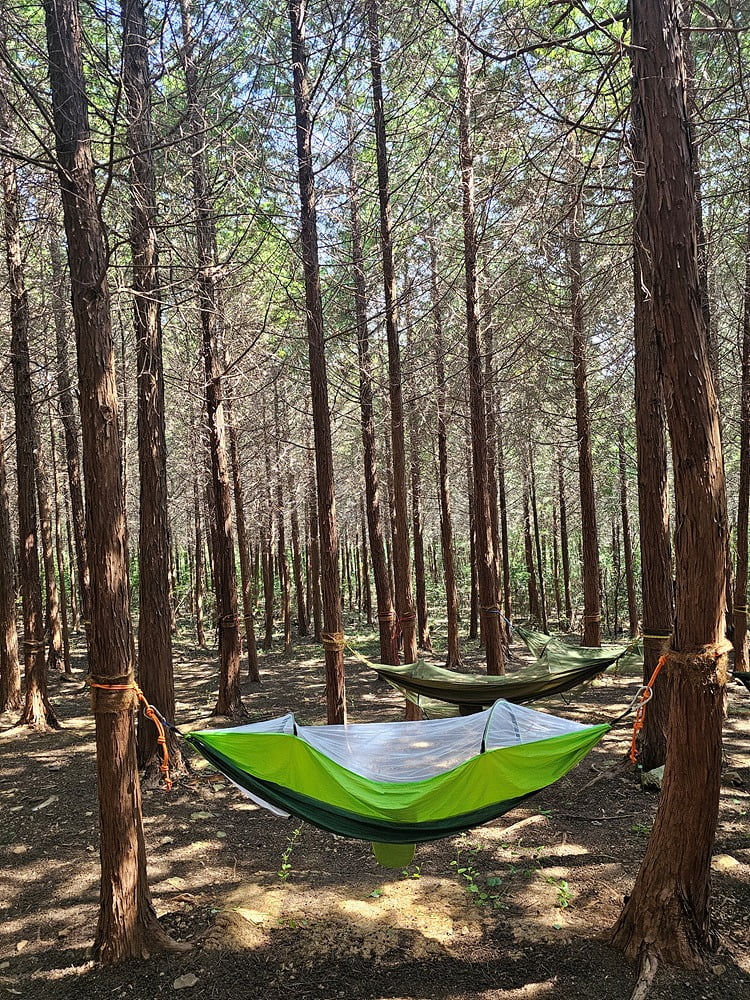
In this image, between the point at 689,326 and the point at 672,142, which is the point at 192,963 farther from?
the point at 672,142

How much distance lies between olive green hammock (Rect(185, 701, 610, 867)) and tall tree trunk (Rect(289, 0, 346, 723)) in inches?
88.1

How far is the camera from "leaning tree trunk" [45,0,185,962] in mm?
3328

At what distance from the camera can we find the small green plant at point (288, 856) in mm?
4457

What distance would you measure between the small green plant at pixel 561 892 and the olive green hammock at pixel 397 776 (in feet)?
2.59

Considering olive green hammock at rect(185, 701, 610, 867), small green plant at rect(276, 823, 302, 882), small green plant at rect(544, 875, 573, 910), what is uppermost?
olive green hammock at rect(185, 701, 610, 867)

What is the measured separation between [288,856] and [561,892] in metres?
1.95

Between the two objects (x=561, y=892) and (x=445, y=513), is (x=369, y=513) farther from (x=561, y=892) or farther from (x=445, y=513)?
(x=561, y=892)

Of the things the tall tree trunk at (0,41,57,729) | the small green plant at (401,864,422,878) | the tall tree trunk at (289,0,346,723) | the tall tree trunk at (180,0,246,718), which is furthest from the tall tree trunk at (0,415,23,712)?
the small green plant at (401,864,422,878)

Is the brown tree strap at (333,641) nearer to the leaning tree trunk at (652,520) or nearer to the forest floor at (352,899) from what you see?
the forest floor at (352,899)

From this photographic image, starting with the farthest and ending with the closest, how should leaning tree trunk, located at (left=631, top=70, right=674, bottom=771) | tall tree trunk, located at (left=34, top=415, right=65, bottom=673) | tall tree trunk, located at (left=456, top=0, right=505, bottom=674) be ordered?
tall tree trunk, located at (left=34, top=415, right=65, bottom=673)
tall tree trunk, located at (left=456, top=0, right=505, bottom=674)
leaning tree trunk, located at (left=631, top=70, right=674, bottom=771)

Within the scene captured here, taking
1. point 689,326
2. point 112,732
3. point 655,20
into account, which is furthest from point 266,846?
point 655,20

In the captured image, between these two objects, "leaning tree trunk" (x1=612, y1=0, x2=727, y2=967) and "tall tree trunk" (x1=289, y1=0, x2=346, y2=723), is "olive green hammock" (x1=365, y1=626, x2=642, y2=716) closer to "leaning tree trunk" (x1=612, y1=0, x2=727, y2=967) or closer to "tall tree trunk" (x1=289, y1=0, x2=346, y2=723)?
"tall tree trunk" (x1=289, y1=0, x2=346, y2=723)

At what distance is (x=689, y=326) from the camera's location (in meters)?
2.98

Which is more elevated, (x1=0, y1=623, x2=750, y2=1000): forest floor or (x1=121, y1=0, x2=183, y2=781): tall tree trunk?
(x1=121, y1=0, x2=183, y2=781): tall tree trunk
